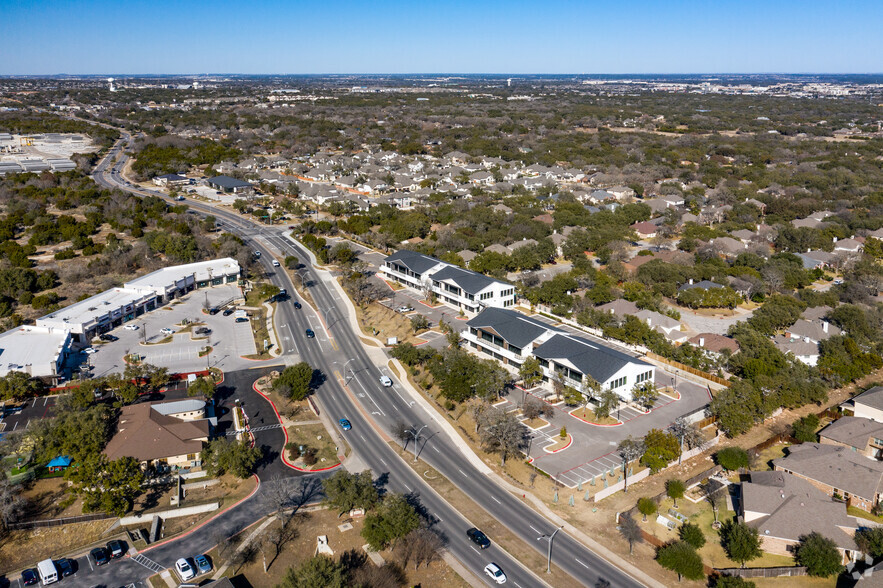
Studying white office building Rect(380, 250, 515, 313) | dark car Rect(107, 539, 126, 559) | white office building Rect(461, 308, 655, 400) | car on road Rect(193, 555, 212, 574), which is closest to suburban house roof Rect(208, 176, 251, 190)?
white office building Rect(380, 250, 515, 313)

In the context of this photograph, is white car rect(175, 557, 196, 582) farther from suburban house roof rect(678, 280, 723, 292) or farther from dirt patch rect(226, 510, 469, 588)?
suburban house roof rect(678, 280, 723, 292)

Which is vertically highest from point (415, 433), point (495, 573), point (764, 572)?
point (495, 573)

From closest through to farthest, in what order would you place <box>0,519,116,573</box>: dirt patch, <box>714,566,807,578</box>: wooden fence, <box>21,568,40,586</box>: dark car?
<box>21,568,40,586</box>: dark car, <box>714,566,807,578</box>: wooden fence, <box>0,519,116,573</box>: dirt patch

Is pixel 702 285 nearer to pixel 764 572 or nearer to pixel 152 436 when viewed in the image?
pixel 764 572

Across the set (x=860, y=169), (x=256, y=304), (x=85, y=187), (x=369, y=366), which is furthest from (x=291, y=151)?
(x=860, y=169)

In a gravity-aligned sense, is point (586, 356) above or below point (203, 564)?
above

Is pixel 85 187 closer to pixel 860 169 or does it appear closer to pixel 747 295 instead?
pixel 747 295

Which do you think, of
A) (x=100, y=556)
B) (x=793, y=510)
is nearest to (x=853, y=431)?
(x=793, y=510)
